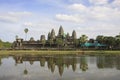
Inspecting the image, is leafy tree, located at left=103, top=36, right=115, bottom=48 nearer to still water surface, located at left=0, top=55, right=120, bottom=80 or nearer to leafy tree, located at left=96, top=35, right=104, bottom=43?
leafy tree, located at left=96, top=35, right=104, bottom=43

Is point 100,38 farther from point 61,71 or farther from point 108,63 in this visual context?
point 61,71

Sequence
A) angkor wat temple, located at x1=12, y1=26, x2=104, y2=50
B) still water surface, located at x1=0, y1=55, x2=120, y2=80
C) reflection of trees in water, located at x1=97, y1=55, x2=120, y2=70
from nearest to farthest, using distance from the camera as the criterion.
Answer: still water surface, located at x1=0, y1=55, x2=120, y2=80 → reflection of trees in water, located at x1=97, y1=55, x2=120, y2=70 → angkor wat temple, located at x1=12, y1=26, x2=104, y2=50

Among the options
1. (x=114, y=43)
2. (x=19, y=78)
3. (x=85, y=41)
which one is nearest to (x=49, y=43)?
(x=85, y=41)

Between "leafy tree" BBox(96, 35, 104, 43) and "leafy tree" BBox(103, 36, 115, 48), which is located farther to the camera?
A: "leafy tree" BBox(96, 35, 104, 43)

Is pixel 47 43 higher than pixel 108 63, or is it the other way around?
pixel 47 43

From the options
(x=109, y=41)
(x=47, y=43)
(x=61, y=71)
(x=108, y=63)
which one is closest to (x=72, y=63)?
(x=108, y=63)

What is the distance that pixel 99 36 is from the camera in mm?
147125

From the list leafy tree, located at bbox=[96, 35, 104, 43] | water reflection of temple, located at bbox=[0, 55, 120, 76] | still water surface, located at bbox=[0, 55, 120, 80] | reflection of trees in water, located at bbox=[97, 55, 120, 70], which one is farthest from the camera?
leafy tree, located at bbox=[96, 35, 104, 43]

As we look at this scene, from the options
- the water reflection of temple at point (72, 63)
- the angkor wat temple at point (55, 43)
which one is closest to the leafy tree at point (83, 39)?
the angkor wat temple at point (55, 43)

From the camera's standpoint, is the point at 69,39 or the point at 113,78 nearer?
the point at 113,78

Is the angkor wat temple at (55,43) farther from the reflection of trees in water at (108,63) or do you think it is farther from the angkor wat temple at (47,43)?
the reflection of trees in water at (108,63)

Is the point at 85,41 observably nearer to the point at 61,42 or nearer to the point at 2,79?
the point at 61,42

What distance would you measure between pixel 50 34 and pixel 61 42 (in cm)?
2829

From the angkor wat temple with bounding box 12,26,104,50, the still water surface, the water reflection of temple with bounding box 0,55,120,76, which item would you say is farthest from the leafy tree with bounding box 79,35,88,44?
the still water surface
